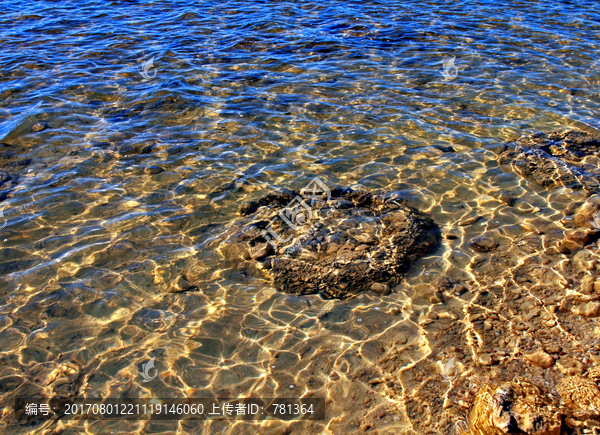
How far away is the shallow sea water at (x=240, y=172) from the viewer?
4.29 meters

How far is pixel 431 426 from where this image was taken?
3680 mm

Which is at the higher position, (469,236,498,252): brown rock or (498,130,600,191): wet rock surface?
(498,130,600,191): wet rock surface

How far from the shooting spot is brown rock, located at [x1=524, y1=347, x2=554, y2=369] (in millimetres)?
4086

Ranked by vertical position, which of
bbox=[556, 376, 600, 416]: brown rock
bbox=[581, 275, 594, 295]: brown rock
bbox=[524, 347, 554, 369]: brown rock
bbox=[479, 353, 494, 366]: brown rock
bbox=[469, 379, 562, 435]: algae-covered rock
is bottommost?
bbox=[581, 275, 594, 295]: brown rock

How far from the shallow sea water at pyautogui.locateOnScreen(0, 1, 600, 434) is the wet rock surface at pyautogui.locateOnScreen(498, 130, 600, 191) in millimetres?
278

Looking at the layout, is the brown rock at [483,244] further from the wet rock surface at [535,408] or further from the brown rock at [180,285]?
the brown rock at [180,285]

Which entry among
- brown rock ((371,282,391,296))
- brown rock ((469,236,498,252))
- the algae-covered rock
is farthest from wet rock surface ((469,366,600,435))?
brown rock ((469,236,498,252))

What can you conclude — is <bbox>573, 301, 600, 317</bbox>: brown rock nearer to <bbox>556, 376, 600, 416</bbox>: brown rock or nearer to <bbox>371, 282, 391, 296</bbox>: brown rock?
<bbox>556, 376, 600, 416</bbox>: brown rock

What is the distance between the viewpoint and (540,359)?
4121mm

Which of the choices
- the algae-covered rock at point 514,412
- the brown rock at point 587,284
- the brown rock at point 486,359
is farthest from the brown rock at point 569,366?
the brown rock at point 587,284

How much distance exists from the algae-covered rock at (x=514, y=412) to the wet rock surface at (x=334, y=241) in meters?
1.66

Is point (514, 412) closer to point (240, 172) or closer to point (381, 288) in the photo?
point (381, 288)

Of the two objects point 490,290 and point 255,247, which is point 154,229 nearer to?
point 255,247

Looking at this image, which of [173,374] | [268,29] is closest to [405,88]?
[268,29]
